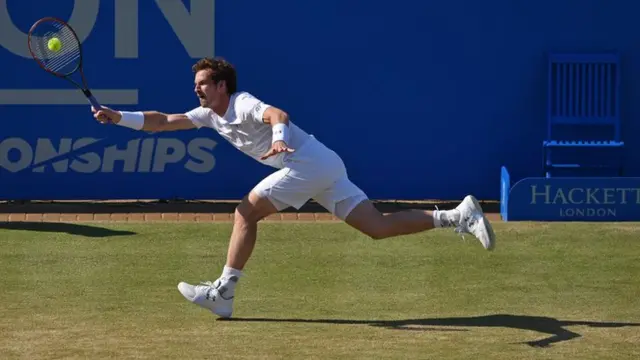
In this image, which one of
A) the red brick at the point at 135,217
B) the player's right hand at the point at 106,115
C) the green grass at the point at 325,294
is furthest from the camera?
the red brick at the point at 135,217

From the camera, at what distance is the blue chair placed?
13242 millimetres

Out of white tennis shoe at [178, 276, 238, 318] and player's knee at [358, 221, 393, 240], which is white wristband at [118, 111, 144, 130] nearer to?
white tennis shoe at [178, 276, 238, 318]

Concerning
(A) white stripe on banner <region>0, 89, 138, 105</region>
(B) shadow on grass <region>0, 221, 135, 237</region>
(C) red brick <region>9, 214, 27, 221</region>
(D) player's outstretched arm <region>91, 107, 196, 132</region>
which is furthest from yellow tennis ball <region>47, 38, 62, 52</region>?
(A) white stripe on banner <region>0, 89, 138, 105</region>

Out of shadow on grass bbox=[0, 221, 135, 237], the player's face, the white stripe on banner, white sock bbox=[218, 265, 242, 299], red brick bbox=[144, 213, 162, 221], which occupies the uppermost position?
the white stripe on banner

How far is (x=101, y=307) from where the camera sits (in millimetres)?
8664

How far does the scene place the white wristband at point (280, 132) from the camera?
7.92 meters

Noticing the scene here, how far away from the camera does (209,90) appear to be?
841 cm

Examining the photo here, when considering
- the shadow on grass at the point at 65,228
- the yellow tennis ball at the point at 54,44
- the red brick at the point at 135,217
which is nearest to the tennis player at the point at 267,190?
the yellow tennis ball at the point at 54,44

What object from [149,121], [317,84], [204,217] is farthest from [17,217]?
[149,121]

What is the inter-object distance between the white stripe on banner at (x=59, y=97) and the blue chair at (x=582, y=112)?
369 centimetres

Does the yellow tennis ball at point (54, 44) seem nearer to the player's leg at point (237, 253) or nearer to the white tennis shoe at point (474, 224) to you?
the player's leg at point (237, 253)

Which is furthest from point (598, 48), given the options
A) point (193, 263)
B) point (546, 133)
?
point (193, 263)

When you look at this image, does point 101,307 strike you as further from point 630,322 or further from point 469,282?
point 630,322

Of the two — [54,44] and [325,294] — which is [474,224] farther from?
[54,44]
